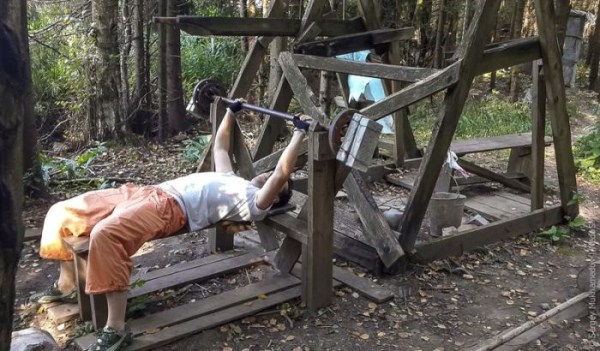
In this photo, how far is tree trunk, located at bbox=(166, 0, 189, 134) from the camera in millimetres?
8453

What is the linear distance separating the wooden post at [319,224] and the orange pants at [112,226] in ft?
2.79

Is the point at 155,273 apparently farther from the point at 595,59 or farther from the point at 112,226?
the point at 595,59

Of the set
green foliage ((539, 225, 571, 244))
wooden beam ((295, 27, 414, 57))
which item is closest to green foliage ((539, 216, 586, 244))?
green foliage ((539, 225, 571, 244))

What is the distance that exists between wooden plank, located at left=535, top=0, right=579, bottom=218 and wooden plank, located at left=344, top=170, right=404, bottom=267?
6.65 feet

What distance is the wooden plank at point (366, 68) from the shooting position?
4.20 metres

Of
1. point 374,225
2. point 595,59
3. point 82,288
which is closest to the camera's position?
point 82,288

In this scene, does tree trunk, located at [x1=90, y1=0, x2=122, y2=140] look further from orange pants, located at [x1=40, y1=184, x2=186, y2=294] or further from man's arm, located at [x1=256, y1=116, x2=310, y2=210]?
man's arm, located at [x1=256, y1=116, x2=310, y2=210]

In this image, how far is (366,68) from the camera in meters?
4.48

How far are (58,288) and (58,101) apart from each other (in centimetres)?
634

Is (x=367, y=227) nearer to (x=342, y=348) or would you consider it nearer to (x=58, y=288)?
(x=342, y=348)

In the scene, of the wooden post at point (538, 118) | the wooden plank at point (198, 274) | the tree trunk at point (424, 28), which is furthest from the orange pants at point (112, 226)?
the tree trunk at point (424, 28)

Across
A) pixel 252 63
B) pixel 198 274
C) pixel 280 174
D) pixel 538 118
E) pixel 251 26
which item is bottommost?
pixel 198 274

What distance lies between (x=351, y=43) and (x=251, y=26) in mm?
1016

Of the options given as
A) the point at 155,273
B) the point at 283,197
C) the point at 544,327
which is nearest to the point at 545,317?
the point at 544,327
